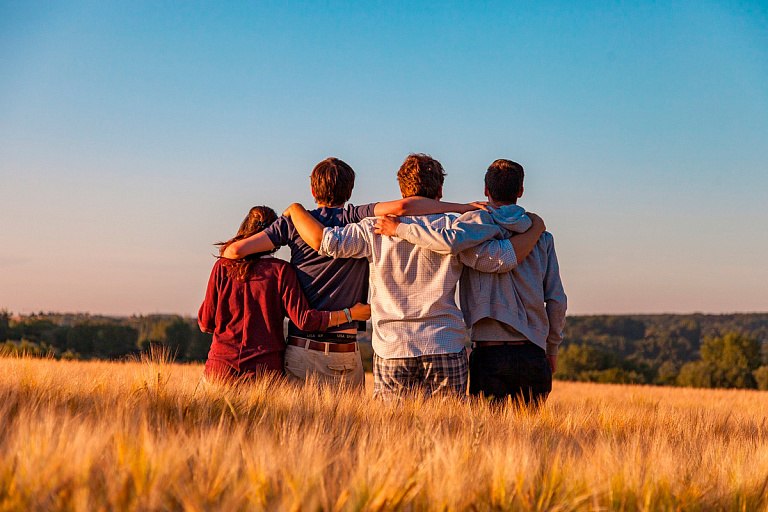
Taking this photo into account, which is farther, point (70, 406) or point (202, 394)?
point (202, 394)

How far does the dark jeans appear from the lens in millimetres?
5098

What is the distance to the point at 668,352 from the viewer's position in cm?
8725

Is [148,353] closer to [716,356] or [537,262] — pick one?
[537,262]

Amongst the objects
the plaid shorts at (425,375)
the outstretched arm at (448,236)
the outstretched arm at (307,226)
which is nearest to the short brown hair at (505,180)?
the outstretched arm at (448,236)

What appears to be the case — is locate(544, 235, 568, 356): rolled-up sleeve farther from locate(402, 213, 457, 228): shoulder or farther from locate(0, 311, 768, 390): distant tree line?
locate(0, 311, 768, 390): distant tree line

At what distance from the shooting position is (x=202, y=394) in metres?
4.14

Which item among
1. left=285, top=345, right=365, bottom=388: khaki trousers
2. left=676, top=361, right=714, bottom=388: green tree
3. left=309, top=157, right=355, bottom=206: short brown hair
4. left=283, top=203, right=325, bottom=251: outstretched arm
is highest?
left=309, top=157, right=355, bottom=206: short brown hair

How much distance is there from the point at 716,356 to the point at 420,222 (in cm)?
6877

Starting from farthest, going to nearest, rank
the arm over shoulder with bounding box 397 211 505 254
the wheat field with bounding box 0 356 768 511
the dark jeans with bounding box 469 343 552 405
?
the dark jeans with bounding box 469 343 552 405
the arm over shoulder with bounding box 397 211 505 254
the wheat field with bounding box 0 356 768 511

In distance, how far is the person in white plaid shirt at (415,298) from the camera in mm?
4883

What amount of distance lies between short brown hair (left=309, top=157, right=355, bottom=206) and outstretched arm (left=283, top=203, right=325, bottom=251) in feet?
0.88

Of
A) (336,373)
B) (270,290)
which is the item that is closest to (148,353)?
(270,290)

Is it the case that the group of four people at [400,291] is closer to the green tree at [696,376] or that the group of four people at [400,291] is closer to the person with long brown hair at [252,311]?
the person with long brown hair at [252,311]

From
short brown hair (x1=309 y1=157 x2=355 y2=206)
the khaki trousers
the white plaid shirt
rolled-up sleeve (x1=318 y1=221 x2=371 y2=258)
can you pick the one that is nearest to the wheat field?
the white plaid shirt
